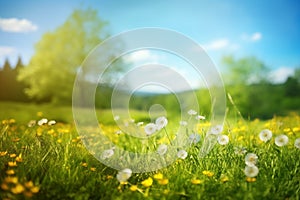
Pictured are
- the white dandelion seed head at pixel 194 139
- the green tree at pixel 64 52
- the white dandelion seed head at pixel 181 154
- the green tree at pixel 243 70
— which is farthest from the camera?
the green tree at pixel 243 70

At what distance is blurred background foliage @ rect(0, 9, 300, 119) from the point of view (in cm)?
1748

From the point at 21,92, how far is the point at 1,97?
136 centimetres

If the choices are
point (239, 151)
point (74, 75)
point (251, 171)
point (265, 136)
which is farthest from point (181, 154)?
point (74, 75)

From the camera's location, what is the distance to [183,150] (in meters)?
3.08

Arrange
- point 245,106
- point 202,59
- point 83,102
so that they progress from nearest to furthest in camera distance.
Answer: point 202,59 < point 83,102 < point 245,106

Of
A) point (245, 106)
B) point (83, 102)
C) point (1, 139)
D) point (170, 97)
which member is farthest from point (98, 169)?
point (170, 97)

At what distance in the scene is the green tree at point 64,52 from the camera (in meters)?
17.5

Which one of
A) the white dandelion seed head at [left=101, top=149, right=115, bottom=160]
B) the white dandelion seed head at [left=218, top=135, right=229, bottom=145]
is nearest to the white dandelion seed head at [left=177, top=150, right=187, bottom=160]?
the white dandelion seed head at [left=218, top=135, right=229, bottom=145]

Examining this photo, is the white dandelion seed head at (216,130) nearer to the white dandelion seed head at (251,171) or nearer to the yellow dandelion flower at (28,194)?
the white dandelion seed head at (251,171)

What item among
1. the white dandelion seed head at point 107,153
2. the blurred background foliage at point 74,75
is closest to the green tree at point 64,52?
the blurred background foliage at point 74,75

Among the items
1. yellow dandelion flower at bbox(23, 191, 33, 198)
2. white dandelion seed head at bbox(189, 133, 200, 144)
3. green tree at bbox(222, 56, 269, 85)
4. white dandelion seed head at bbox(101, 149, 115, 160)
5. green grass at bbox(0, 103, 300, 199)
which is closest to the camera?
yellow dandelion flower at bbox(23, 191, 33, 198)

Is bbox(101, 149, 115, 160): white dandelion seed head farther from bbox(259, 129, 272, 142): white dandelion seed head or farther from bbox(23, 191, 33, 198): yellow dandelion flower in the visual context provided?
bbox(259, 129, 272, 142): white dandelion seed head

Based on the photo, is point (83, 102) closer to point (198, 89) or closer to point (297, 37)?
point (198, 89)

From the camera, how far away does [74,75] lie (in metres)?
19.0
